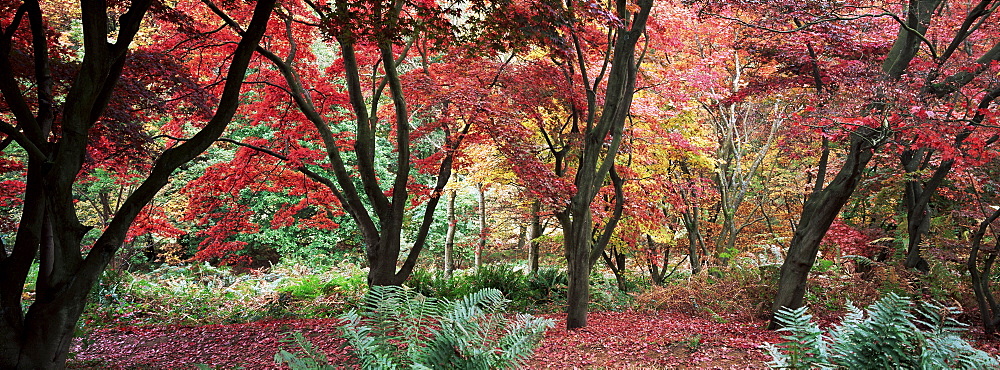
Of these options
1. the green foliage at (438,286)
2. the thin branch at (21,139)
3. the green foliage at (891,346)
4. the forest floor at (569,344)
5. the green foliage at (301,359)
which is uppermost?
the thin branch at (21,139)

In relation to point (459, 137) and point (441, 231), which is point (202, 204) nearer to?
point (459, 137)

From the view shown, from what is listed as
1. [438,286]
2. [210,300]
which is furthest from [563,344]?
[210,300]

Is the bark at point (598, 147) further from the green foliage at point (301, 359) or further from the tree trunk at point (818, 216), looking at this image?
the green foliage at point (301, 359)

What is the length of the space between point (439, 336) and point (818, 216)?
5081 millimetres

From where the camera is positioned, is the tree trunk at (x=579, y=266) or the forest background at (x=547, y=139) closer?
the forest background at (x=547, y=139)

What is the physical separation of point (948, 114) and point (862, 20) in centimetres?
237

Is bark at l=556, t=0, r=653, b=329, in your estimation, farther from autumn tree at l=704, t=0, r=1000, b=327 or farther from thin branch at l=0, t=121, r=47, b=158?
thin branch at l=0, t=121, r=47, b=158

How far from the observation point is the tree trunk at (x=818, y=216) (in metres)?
5.13

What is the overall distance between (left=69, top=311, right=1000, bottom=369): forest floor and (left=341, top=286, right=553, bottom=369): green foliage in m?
1.94

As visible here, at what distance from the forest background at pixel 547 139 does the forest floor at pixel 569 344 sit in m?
0.48

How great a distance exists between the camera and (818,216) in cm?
543

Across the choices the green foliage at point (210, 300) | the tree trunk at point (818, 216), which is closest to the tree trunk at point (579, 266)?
the tree trunk at point (818, 216)

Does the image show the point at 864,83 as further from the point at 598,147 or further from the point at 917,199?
the point at 598,147

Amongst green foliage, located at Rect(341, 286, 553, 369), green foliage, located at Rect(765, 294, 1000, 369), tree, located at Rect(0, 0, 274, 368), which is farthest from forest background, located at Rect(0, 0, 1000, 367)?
green foliage, located at Rect(765, 294, 1000, 369)
